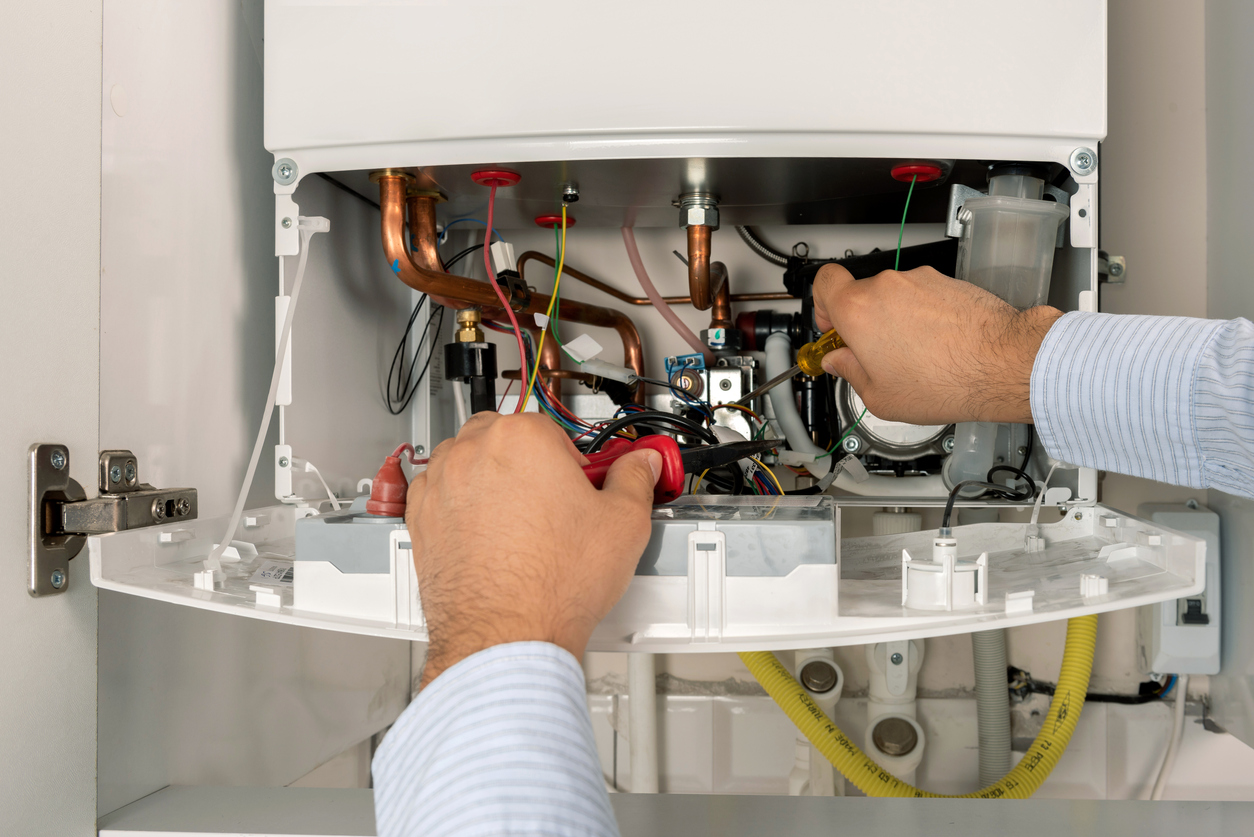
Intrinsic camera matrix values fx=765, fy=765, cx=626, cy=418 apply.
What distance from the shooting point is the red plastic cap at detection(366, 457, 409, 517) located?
25.4 inches

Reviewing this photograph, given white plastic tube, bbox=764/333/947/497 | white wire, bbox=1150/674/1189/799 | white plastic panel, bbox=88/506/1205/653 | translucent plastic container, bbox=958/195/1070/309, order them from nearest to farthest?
white plastic panel, bbox=88/506/1205/653 < translucent plastic container, bbox=958/195/1070/309 < white plastic tube, bbox=764/333/947/497 < white wire, bbox=1150/674/1189/799

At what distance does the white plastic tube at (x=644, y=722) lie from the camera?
1.19m

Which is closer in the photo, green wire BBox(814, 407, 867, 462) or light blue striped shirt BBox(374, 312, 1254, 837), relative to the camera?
light blue striped shirt BBox(374, 312, 1254, 837)

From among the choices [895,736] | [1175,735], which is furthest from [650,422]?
[1175,735]

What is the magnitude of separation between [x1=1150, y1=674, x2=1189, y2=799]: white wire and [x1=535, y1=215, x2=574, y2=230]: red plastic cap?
110 centimetres

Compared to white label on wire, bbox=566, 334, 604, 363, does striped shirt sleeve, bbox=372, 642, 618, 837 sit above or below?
below

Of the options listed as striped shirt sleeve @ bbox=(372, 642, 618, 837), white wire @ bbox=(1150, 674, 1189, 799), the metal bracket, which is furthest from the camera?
white wire @ bbox=(1150, 674, 1189, 799)

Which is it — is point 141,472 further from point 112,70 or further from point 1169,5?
point 1169,5

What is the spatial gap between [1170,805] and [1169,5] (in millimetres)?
1045

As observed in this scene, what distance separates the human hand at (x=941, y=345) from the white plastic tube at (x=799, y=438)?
293mm

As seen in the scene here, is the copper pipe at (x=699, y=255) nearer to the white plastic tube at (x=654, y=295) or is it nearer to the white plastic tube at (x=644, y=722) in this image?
the white plastic tube at (x=654, y=295)

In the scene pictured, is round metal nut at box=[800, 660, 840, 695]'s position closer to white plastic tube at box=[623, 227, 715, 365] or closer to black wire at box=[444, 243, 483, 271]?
white plastic tube at box=[623, 227, 715, 365]

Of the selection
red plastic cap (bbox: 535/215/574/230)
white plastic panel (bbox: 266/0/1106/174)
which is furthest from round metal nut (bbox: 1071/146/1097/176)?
red plastic cap (bbox: 535/215/574/230)

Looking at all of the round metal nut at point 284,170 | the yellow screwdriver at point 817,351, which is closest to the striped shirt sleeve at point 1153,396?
the yellow screwdriver at point 817,351
